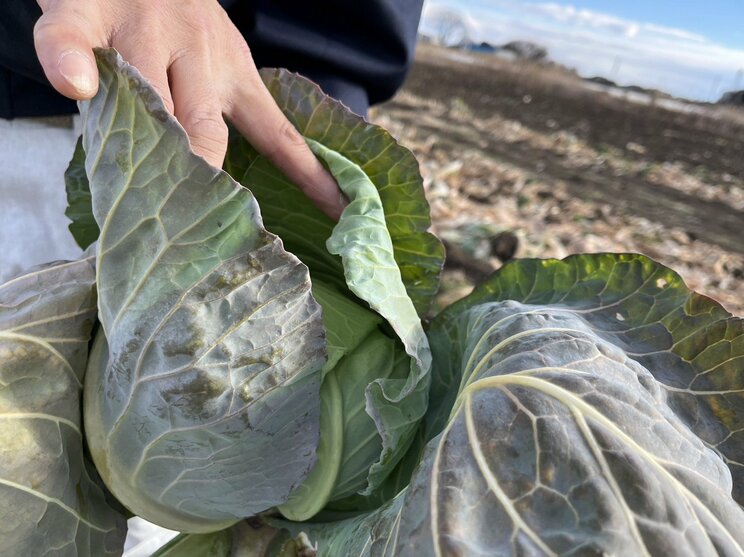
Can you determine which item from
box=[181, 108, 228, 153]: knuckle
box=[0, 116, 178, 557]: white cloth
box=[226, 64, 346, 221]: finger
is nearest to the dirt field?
box=[0, 116, 178, 557]: white cloth

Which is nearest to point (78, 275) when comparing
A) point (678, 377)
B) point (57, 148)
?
point (57, 148)

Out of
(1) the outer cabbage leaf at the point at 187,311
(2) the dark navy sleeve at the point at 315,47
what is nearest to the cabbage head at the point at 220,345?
(1) the outer cabbage leaf at the point at 187,311

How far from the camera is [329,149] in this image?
1.38 metres

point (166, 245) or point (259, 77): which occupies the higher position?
point (259, 77)

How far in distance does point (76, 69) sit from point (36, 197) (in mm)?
1071

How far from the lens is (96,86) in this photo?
0.99m

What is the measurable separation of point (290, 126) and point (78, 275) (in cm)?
51

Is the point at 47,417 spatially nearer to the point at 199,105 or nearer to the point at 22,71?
the point at 199,105

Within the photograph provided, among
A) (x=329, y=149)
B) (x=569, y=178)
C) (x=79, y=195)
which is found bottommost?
(x=569, y=178)

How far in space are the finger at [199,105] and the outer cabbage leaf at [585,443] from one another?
60 centimetres

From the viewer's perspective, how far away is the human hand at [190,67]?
3.21 ft

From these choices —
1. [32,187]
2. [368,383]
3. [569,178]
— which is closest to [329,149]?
[368,383]

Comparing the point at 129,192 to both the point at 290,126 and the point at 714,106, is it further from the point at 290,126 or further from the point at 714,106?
the point at 714,106

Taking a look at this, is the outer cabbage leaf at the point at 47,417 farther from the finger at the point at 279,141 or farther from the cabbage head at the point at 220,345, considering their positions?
the finger at the point at 279,141
